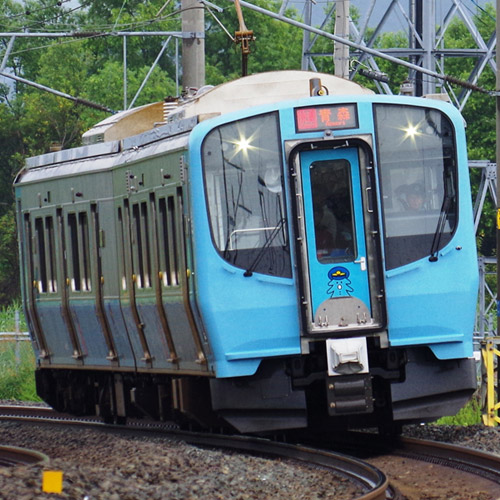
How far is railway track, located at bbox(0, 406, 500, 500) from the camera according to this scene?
12109mm

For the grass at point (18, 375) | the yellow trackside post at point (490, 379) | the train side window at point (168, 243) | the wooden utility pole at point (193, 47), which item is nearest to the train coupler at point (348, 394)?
the train side window at point (168, 243)

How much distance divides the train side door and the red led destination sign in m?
0.21

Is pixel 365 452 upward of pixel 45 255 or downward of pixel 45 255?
downward

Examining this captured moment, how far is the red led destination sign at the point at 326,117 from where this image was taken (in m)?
13.8

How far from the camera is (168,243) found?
1469cm

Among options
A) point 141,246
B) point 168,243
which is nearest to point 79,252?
point 141,246

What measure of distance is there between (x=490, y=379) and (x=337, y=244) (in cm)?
328

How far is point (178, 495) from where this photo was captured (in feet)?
35.7

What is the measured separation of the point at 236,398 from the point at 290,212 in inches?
65.9

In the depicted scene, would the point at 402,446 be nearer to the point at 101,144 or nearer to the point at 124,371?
the point at 124,371

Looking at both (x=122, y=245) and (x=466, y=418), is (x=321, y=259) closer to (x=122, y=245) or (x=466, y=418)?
(x=122, y=245)

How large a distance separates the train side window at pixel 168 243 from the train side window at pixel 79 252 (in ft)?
7.07

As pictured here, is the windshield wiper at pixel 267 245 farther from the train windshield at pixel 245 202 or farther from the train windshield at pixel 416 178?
the train windshield at pixel 416 178

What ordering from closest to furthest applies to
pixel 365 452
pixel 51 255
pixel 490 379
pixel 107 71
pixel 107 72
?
1. pixel 365 452
2. pixel 490 379
3. pixel 51 255
4. pixel 107 72
5. pixel 107 71
